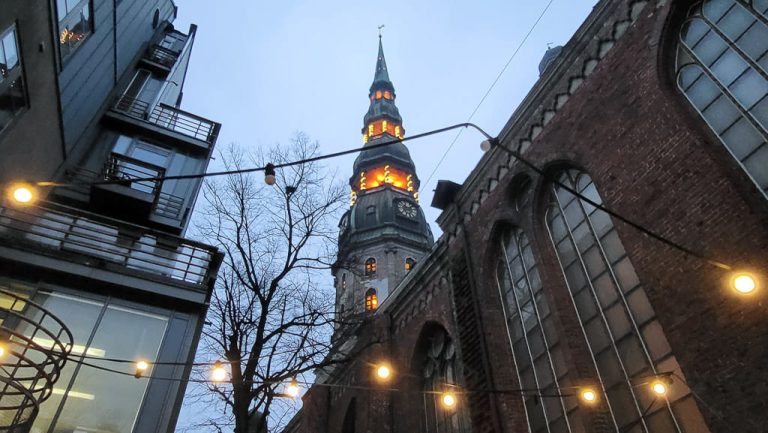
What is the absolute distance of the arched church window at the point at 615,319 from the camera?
728 centimetres

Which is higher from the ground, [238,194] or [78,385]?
[238,194]

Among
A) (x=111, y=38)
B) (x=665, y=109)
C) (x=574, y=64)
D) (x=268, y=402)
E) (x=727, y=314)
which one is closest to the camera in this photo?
(x=727, y=314)

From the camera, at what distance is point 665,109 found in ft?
26.7

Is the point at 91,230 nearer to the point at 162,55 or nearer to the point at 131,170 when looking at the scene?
the point at 131,170

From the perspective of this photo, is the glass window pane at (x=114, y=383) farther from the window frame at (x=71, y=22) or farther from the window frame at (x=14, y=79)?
the window frame at (x=71, y=22)

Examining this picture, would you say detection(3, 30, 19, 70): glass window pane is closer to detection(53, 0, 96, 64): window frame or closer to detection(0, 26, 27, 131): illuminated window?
detection(0, 26, 27, 131): illuminated window

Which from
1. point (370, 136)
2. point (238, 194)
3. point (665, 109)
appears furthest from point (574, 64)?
point (370, 136)

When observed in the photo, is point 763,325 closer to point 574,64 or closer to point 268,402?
point 574,64

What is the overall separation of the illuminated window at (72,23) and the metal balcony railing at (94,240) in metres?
3.20

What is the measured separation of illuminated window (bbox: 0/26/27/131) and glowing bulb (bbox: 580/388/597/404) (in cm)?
1010

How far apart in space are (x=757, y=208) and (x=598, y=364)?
11.3 ft

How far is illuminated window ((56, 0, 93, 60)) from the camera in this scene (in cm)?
968

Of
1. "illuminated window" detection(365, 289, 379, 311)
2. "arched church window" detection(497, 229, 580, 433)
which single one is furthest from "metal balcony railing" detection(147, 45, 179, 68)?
"illuminated window" detection(365, 289, 379, 311)

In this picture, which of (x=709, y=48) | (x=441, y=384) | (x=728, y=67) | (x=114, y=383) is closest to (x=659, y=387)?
(x=728, y=67)
